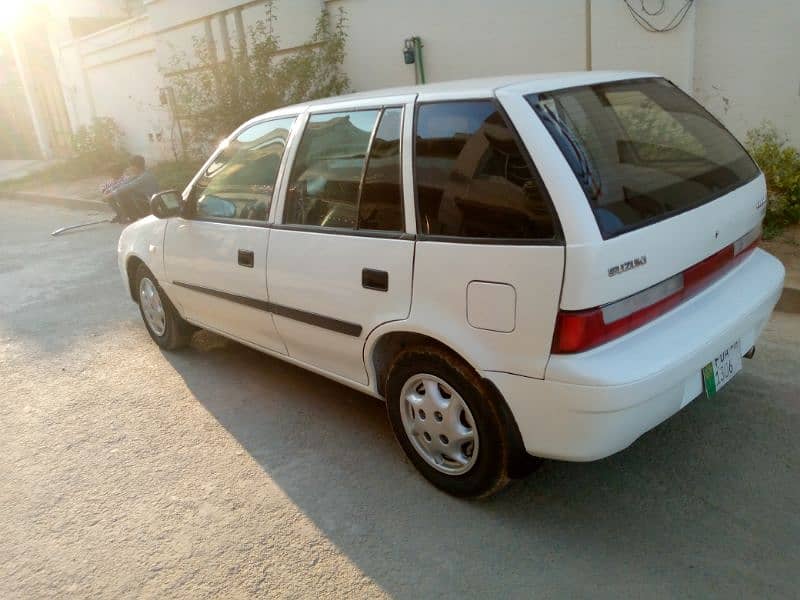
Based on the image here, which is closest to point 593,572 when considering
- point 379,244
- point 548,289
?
point 548,289

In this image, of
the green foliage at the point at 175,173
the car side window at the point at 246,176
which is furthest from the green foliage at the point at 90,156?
the car side window at the point at 246,176

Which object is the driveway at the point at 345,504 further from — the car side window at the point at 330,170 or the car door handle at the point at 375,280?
the car side window at the point at 330,170

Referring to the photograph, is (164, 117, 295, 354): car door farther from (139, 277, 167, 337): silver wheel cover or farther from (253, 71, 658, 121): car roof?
(253, 71, 658, 121): car roof

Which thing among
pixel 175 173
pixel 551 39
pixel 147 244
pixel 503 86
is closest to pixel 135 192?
pixel 175 173

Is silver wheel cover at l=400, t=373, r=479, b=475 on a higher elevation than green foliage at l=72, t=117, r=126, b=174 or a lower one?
lower

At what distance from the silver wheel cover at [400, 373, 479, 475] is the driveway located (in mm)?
192

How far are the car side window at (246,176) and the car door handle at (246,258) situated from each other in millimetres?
180

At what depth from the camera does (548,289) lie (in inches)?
97.0

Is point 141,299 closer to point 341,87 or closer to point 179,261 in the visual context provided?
point 179,261

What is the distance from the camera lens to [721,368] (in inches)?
112

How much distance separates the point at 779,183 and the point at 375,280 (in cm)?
409

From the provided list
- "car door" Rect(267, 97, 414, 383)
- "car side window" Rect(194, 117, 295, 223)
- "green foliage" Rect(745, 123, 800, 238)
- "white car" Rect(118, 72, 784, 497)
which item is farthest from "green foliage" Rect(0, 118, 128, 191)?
"white car" Rect(118, 72, 784, 497)

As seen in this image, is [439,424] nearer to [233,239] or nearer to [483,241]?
[483,241]

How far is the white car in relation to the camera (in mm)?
2488
